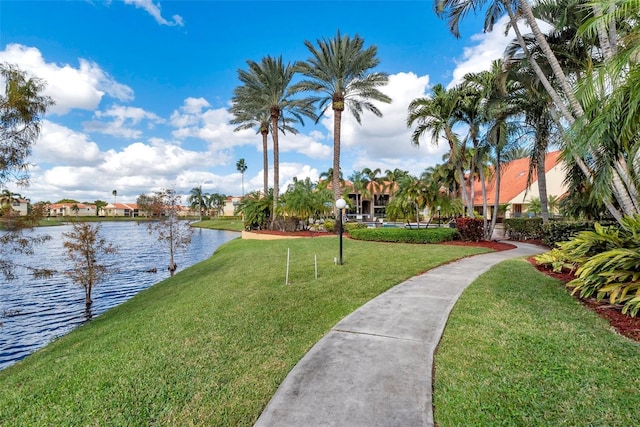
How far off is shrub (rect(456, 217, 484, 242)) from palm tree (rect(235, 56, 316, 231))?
13642mm

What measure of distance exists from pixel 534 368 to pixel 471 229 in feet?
44.7

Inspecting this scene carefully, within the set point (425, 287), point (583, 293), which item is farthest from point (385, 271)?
point (583, 293)

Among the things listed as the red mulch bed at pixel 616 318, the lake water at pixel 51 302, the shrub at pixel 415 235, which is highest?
the shrub at pixel 415 235

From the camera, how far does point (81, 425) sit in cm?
320

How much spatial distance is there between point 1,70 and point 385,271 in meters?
12.0

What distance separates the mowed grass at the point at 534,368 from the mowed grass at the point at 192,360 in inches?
78.2

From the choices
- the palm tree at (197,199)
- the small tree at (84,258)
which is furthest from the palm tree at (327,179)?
the palm tree at (197,199)

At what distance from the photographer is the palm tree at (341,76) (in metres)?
19.4

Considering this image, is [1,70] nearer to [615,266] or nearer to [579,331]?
[579,331]

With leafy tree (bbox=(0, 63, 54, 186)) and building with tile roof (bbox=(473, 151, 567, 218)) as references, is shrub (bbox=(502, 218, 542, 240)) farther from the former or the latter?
leafy tree (bbox=(0, 63, 54, 186))

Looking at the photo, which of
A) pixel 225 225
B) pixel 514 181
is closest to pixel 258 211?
pixel 514 181

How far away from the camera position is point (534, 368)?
3.70 metres

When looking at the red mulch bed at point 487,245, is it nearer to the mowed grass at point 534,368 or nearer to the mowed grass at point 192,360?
the mowed grass at point 192,360

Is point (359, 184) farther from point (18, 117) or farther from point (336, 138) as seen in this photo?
point (18, 117)
